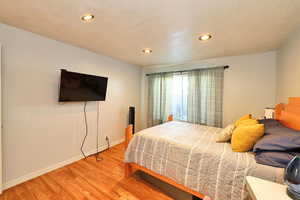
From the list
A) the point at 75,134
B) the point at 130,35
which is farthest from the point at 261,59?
the point at 75,134

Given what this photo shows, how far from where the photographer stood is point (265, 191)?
36.7 inches

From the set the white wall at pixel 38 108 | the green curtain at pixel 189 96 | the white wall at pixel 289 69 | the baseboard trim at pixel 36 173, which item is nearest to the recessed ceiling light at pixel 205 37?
the white wall at pixel 289 69

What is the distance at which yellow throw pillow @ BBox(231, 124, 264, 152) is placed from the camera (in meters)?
1.46

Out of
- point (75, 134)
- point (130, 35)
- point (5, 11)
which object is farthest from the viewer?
point (75, 134)

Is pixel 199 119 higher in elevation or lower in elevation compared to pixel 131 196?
higher

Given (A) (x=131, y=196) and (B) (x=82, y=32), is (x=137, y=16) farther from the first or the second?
(A) (x=131, y=196)

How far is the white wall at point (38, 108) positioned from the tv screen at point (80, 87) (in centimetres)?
21

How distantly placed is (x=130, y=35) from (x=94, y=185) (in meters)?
2.36

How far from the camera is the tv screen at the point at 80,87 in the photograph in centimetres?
222

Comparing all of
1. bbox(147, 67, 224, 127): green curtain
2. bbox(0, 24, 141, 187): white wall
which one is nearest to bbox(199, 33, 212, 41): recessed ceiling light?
bbox(147, 67, 224, 127): green curtain

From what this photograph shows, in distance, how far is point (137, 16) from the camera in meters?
1.51

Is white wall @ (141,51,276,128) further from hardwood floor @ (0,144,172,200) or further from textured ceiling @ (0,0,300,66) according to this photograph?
hardwood floor @ (0,144,172,200)

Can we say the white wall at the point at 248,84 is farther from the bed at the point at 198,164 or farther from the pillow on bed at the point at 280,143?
the pillow on bed at the point at 280,143

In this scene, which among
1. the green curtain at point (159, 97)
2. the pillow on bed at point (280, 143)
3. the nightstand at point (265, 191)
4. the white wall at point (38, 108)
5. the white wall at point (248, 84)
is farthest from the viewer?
the green curtain at point (159, 97)
